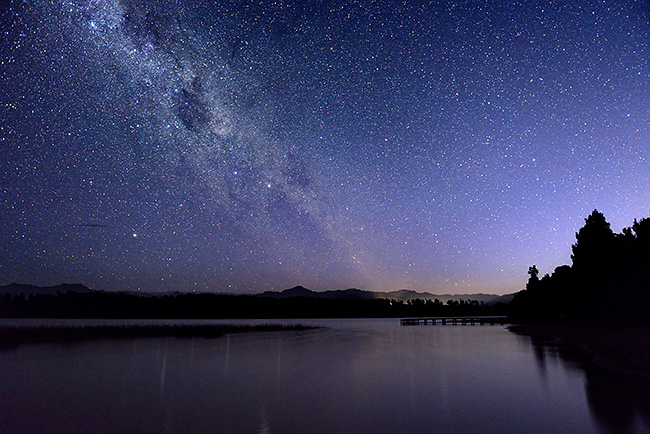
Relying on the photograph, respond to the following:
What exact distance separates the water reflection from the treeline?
30.6 meters

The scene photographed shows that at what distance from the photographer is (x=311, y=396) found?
1862 centimetres

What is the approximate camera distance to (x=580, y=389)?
725 inches

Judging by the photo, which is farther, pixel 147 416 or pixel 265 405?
pixel 265 405

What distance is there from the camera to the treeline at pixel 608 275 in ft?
167

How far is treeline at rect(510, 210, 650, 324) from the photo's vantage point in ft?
167

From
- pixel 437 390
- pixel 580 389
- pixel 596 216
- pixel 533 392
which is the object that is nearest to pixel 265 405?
pixel 437 390

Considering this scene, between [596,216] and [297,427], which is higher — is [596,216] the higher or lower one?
the higher one

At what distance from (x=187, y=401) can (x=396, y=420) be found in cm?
895

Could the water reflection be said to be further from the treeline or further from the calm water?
the treeline

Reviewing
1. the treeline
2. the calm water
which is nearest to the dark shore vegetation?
the calm water

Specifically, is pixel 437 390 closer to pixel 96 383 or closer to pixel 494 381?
pixel 494 381

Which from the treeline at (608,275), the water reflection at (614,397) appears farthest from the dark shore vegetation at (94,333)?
the treeline at (608,275)

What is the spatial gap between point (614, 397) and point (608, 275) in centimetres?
4754

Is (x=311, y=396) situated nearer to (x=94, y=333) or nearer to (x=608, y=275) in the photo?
(x=608, y=275)
